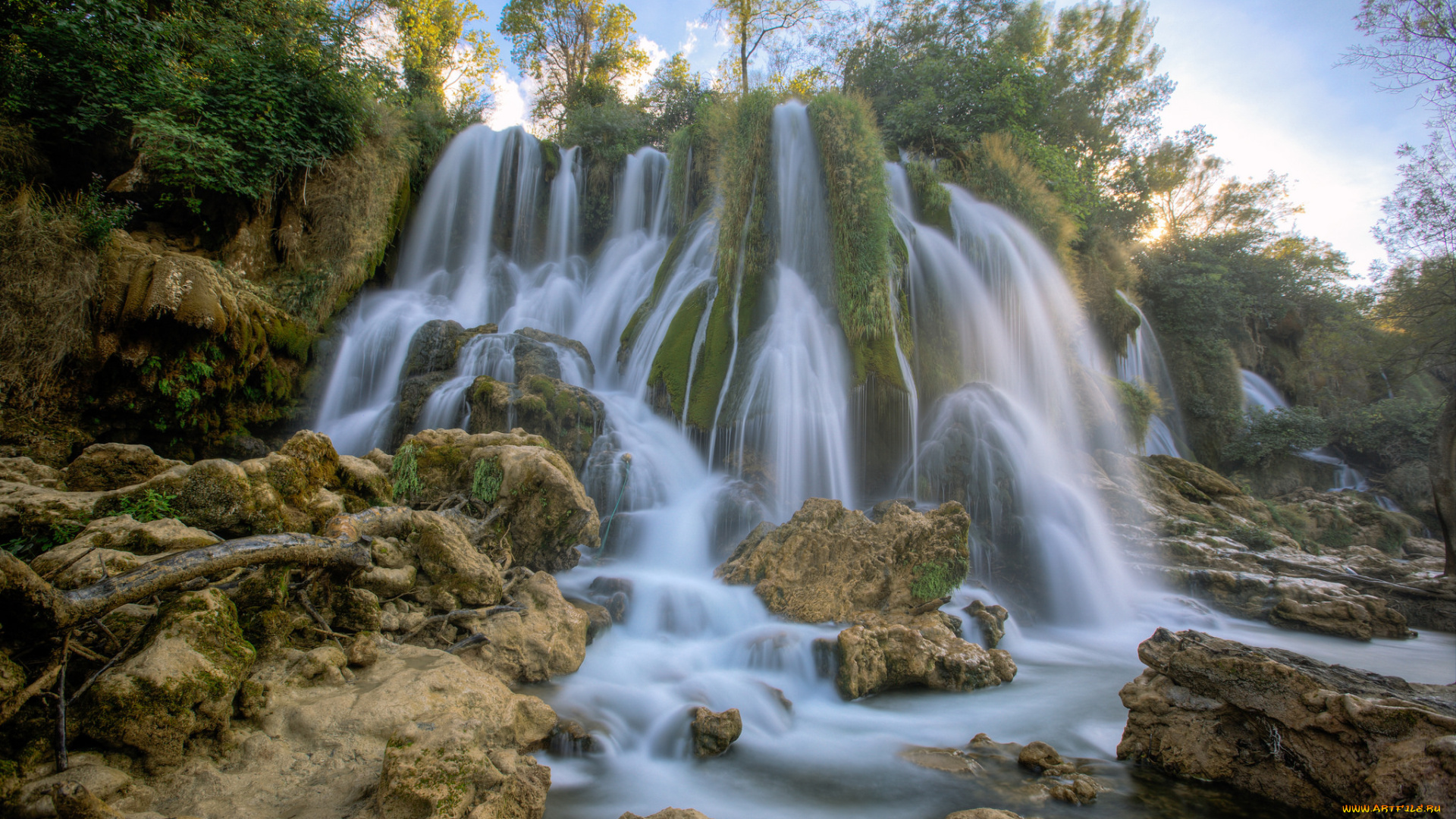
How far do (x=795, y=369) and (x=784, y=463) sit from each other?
1551 mm

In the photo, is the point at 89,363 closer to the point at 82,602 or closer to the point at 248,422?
the point at 248,422

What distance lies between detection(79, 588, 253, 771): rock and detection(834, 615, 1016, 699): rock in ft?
12.5

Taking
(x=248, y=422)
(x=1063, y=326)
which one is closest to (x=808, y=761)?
(x=248, y=422)

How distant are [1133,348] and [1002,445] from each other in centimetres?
1114

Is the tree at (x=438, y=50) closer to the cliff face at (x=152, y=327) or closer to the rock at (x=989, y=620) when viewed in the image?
the cliff face at (x=152, y=327)

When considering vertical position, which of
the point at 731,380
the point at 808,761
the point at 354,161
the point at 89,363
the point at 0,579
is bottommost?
the point at 808,761

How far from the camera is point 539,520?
17.9 ft

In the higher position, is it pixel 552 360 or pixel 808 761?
pixel 552 360

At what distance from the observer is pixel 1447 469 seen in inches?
290

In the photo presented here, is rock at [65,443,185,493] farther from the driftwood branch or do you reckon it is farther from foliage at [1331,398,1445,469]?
foliage at [1331,398,1445,469]

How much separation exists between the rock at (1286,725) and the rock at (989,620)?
204cm

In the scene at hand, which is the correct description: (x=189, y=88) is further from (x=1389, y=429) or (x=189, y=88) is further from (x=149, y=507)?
(x=1389, y=429)

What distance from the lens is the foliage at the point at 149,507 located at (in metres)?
3.19

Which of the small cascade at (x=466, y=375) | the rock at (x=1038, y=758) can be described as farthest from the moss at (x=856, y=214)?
the rock at (x=1038, y=758)
